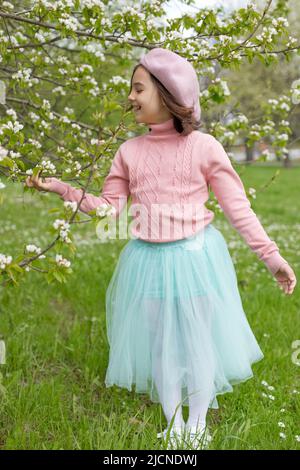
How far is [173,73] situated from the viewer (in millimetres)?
2816

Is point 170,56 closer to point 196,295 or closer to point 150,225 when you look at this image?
point 150,225

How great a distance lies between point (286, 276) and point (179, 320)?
586mm

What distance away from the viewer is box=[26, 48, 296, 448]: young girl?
9.39 feet

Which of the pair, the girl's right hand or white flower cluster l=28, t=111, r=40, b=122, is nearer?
the girl's right hand

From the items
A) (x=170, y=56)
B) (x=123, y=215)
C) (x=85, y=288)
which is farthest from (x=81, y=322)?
(x=170, y=56)

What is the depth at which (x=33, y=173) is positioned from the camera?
2.73 metres

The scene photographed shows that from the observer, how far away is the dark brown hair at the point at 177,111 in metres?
2.83

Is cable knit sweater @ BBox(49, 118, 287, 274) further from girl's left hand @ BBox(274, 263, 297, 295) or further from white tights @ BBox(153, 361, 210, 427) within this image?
white tights @ BBox(153, 361, 210, 427)

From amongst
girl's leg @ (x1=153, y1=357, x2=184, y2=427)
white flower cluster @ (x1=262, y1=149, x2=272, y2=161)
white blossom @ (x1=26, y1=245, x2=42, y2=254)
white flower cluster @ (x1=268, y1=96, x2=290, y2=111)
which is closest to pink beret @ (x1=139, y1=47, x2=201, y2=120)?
white blossom @ (x1=26, y1=245, x2=42, y2=254)

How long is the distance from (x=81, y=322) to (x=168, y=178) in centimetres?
233

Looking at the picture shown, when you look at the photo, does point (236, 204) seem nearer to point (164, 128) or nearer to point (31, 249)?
point (164, 128)

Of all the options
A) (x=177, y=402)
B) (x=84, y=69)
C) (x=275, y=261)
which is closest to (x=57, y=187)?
(x=275, y=261)

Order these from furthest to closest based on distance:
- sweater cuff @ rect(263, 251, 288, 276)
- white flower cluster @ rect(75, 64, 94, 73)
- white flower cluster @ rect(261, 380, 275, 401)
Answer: white flower cluster @ rect(75, 64, 94, 73) → white flower cluster @ rect(261, 380, 275, 401) → sweater cuff @ rect(263, 251, 288, 276)
